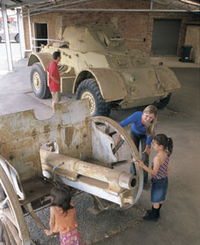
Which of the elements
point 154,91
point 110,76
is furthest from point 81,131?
point 154,91

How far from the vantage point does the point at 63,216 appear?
2324 millimetres

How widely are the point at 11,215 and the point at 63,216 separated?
416mm

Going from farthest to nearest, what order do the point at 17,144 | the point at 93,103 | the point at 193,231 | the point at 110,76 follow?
the point at 93,103, the point at 110,76, the point at 193,231, the point at 17,144

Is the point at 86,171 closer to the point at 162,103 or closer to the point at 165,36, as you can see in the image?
the point at 162,103

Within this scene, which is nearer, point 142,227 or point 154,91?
point 142,227

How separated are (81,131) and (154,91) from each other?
10.9ft

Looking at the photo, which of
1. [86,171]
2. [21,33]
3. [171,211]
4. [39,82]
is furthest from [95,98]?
[21,33]

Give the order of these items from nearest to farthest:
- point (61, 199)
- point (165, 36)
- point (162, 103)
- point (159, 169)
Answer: point (61, 199) → point (159, 169) → point (162, 103) → point (165, 36)

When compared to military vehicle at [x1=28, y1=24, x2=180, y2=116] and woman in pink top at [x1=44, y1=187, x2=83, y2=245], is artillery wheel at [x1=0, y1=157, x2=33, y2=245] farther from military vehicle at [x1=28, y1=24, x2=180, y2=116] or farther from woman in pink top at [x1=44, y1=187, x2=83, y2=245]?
military vehicle at [x1=28, y1=24, x2=180, y2=116]

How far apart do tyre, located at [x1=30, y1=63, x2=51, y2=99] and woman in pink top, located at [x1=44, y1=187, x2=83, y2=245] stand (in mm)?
5915

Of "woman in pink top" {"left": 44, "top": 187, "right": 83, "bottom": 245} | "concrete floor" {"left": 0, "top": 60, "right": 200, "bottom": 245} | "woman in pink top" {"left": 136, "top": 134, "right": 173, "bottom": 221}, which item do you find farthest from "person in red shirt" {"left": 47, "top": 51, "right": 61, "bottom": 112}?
"woman in pink top" {"left": 44, "top": 187, "right": 83, "bottom": 245}

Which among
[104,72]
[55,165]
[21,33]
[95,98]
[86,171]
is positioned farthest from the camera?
[21,33]

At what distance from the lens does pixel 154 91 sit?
624 cm

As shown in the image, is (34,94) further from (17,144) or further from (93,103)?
(17,144)
